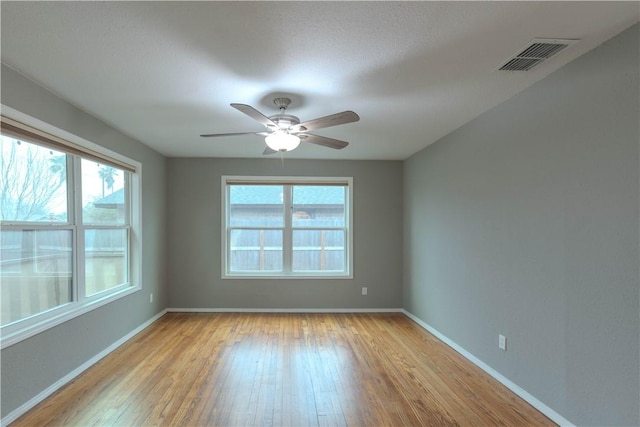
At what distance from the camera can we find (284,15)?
1554 mm

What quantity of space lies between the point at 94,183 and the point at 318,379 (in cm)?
293

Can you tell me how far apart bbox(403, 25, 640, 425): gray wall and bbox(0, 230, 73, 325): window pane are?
383cm

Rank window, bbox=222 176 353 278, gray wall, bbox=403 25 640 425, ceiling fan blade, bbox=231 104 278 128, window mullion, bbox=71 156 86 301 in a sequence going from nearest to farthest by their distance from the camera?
gray wall, bbox=403 25 640 425
ceiling fan blade, bbox=231 104 278 128
window mullion, bbox=71 156 86 301
window, bbox=222 176 353 278

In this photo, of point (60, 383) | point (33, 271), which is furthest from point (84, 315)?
point (33, 271)

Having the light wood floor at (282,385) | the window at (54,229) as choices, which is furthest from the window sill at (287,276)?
the window at (54,229)

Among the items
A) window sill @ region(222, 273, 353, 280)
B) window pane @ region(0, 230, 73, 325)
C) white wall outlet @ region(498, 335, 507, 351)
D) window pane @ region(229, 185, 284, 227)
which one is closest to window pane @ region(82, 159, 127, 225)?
window pane @ region(0, 230, 73, 325)

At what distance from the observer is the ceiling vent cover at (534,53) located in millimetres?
1797

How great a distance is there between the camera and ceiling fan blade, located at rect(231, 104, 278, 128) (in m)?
2.04

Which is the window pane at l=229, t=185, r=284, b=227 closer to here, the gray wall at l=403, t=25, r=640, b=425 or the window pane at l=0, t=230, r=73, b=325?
the window pane at l=0, t=230, r=73, b=325

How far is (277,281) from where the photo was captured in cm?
493

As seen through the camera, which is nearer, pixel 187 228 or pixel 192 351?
pixel 192 351

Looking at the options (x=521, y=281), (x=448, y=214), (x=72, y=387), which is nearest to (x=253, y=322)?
(x=72, y=387)

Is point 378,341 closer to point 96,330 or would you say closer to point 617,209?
point 617,209

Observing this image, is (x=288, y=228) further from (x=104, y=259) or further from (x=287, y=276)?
(x=104, y=259)
